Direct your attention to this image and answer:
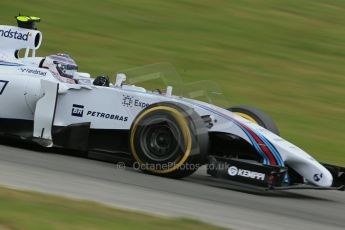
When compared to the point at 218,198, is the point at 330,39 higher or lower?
higher

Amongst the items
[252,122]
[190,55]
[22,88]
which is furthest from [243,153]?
[190,55]

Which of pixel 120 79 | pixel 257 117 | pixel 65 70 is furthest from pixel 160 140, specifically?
pixel 65 70

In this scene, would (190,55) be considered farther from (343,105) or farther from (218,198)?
(218,198)

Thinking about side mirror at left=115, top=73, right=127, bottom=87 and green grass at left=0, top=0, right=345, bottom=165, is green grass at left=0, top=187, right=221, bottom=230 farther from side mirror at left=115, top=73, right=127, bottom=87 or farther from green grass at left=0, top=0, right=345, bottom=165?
green grass at left=0, top=0, right=345, bottom=165

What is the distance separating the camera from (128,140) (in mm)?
9234

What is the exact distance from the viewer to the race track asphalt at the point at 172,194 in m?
7.20

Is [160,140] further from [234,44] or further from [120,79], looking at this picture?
[234,44]

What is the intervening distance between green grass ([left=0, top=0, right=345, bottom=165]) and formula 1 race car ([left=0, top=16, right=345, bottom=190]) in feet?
13.3

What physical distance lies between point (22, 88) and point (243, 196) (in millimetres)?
3299

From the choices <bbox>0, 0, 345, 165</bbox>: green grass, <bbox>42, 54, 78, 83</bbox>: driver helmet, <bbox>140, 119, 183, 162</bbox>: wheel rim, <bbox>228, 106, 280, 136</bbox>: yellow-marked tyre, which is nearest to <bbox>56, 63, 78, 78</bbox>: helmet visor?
<bbox>42, 54, 78, 83</bbox>: driver helmet

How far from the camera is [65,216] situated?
19.9 ft

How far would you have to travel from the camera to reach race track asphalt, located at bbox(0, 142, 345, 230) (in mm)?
7195

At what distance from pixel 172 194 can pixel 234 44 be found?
10.5 m

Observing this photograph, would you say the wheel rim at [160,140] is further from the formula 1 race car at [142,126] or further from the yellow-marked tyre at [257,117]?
the yellow-marked tyre at [257,117]
